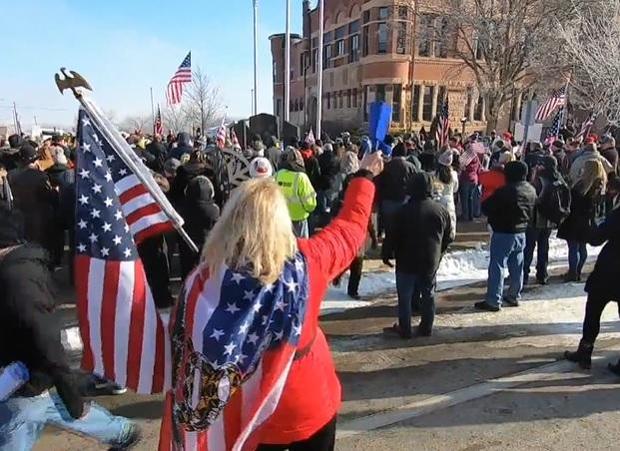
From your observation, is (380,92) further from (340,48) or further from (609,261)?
(609,261)

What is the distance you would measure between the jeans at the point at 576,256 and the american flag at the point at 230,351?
709cm

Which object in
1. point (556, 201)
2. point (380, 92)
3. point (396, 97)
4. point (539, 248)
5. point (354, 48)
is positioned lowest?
point (539, 248)

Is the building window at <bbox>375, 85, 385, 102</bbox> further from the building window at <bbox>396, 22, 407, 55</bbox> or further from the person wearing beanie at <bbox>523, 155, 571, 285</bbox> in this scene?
the person wearing beanie at <bbox>523, 155, 571, 285</bbox>

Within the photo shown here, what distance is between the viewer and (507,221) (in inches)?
274

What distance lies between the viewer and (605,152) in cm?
1235

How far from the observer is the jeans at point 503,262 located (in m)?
7.05

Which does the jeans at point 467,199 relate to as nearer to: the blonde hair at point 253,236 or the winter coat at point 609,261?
the winter coat at point 609,261

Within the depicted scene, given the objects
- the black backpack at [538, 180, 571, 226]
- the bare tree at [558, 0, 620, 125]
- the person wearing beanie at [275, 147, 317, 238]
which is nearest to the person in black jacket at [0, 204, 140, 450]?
the person wearing beanie at [275, 147, 317, 238]

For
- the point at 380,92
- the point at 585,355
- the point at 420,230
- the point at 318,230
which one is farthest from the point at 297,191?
the point at 380,92

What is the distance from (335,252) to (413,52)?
42.0m

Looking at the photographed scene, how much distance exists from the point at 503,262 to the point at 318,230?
4507mm

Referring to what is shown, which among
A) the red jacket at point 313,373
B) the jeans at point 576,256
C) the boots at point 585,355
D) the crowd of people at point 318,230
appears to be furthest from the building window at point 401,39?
the red jacket at point 313,373

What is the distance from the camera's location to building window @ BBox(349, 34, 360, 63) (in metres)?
48.6

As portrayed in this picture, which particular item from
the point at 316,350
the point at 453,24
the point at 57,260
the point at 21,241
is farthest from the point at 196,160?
the point at 453,24
